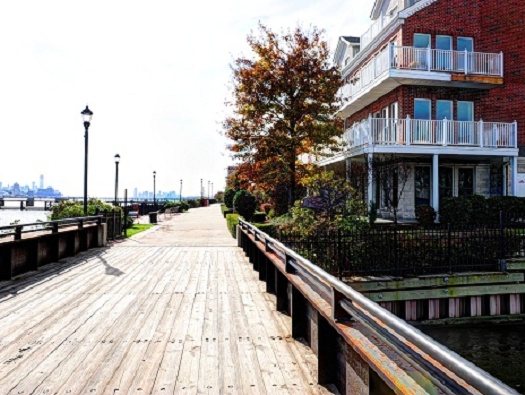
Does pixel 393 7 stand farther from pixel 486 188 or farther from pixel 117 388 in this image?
pixel 117 388

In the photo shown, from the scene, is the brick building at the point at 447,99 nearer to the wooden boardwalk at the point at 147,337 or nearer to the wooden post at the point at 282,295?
the wooden boardwalk at the point at 147,337

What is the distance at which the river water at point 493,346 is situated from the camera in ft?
24.2

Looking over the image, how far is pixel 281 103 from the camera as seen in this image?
64.1 feet

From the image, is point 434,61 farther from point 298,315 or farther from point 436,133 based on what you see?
point 298,315

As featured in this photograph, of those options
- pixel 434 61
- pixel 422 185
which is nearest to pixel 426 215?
pixel 422 185

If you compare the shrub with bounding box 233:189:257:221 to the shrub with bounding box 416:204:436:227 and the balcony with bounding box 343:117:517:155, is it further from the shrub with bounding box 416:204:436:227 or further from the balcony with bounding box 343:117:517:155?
the shrub with bounding box 416:204:436:227

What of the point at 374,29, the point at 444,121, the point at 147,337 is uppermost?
the point at 374,29

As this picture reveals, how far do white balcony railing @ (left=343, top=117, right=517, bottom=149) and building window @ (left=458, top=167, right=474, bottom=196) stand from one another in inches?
98.4

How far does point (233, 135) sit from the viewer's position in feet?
64.1

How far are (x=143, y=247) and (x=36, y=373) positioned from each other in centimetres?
1187

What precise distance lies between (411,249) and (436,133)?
936cm

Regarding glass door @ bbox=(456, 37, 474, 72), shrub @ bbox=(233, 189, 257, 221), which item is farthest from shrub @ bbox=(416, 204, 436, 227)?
shrub @ bbox=(233, 189, 257, 221)

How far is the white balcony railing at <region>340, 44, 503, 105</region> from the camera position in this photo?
720 inches

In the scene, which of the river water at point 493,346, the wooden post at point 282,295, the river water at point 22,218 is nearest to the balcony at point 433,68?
the river water at point 493,346
